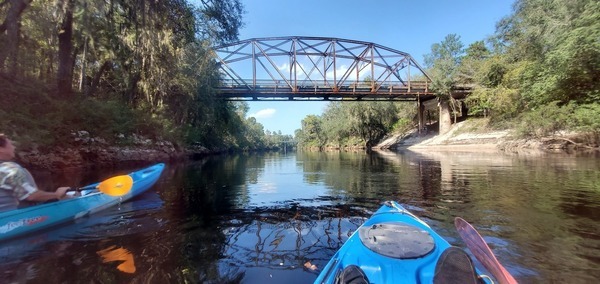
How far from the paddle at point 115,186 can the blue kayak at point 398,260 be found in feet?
18.9

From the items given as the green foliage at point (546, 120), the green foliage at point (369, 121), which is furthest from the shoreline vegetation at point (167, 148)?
the green foliage at point (369, 121)

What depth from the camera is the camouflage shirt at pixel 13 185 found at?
4207 millimetres

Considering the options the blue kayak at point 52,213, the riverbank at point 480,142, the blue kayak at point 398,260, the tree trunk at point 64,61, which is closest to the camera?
the blue kayak at point 398,260

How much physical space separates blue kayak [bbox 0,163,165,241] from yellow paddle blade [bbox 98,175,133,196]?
0.11 m

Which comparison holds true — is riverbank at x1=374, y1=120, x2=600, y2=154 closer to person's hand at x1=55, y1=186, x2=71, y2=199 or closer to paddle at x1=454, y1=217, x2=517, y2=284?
paddle at x1=454, y1=217, x2=517, y2=284

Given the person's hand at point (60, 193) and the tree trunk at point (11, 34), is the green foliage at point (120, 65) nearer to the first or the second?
the tree trunk at point (11, 34)

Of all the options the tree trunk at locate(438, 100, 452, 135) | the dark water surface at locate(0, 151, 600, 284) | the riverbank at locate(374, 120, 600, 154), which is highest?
the tree trunk at locate(438, 100, 452, 135)

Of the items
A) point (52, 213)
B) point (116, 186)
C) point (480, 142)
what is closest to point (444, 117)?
point (480, 142)

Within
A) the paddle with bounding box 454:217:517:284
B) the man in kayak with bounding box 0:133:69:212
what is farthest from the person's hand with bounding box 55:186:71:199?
the paddle with bounding box 454:217:517:284

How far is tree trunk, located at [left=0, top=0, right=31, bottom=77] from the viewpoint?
1164cm

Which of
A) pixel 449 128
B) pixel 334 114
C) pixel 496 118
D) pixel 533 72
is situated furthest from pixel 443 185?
pixel 334 114

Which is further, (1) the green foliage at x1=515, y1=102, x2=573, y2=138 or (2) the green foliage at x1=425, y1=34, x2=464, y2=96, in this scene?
(2) the green foliage at x1=425, y1=34, x2=464, y2=96

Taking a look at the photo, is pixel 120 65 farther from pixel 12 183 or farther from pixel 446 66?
pixel 446 66

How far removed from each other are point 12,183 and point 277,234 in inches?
157
